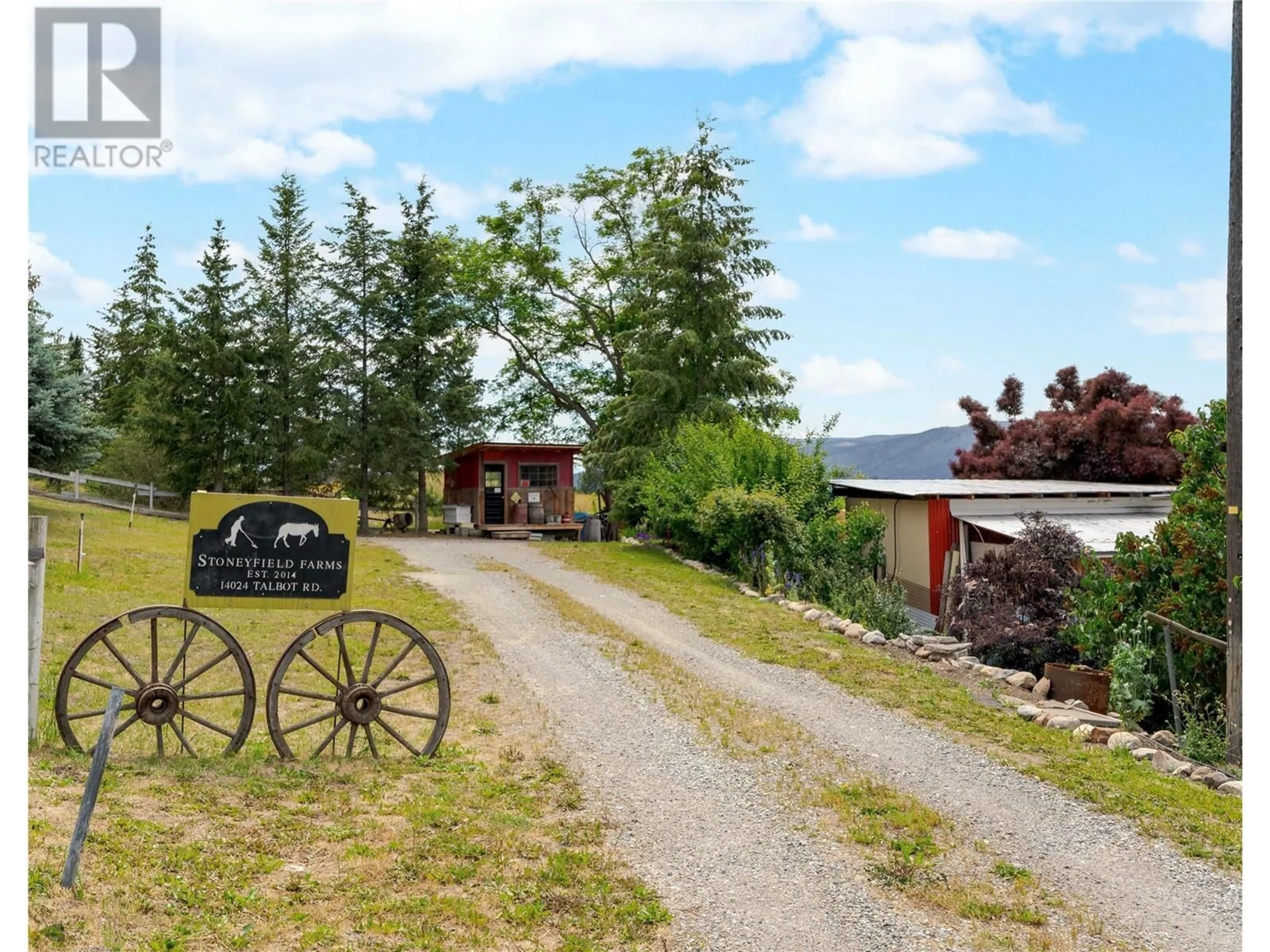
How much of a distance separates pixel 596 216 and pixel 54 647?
2772cm

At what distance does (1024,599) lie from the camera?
13789 millimetres

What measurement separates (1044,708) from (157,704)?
801 centimetres

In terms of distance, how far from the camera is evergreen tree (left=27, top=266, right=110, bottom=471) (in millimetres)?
18812

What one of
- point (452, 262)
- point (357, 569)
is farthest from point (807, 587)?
point (452, 262)

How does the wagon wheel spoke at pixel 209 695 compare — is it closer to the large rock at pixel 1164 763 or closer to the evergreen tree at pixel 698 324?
the large rock at pixel 1164 763

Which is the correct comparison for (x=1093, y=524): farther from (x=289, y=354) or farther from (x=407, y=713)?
(x=289, y=354)

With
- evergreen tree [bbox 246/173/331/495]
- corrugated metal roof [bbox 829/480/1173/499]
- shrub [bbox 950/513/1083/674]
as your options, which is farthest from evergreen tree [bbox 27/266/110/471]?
shrub [bbox 950/513/1083/674]

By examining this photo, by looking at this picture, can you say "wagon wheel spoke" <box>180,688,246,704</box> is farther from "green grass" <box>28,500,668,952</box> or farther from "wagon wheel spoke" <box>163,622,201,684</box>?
"green grass" <box>28,500,668,952</box>

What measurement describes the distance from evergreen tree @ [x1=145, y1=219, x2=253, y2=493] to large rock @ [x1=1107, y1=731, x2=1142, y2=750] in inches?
1094

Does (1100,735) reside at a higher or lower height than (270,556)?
lower

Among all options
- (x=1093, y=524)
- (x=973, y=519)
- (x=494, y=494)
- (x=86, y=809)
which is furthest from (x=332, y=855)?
(x=494, y=494)

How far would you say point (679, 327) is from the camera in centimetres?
2577

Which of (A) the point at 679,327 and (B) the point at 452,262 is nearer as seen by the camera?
(A) the point at 679,327
